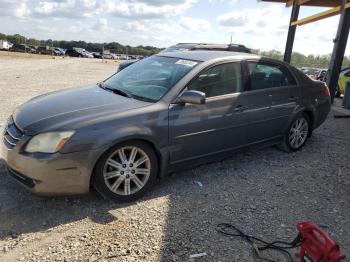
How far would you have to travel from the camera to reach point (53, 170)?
12.0ft

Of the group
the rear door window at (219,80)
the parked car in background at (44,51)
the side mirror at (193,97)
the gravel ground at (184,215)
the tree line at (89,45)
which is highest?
the rear door window at (219,80)

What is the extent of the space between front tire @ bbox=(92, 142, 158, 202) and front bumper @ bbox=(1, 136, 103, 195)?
140 mm

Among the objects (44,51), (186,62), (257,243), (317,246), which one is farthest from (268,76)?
(44,51)

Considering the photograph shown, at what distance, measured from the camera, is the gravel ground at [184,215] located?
10.9ft

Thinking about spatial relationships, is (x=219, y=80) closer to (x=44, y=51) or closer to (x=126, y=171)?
(x=126, y=171)

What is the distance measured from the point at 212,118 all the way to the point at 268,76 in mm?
1423

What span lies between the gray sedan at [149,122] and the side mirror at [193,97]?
0.04 feet

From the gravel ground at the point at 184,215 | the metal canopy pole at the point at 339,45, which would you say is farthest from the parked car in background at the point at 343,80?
the gravel ground at the point at 184,215

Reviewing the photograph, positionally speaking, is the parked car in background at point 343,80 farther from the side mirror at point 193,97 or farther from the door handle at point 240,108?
the side mirror at point 193,97

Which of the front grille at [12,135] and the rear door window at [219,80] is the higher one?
the rear door window at [219,80]

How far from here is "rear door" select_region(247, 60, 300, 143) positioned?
5266mm

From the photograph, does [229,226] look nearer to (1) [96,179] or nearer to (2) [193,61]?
(1) [96,179]

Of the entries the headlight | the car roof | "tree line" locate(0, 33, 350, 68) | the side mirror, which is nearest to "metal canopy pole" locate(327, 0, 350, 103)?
the car roof

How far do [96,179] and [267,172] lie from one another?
8.23 ft
